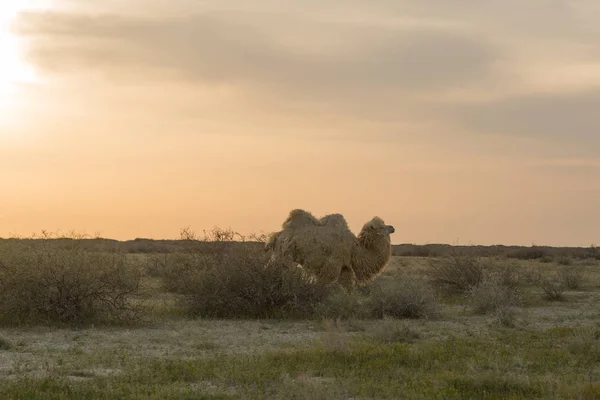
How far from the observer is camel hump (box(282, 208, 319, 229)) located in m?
19.7

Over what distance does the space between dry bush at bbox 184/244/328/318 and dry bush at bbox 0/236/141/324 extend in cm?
182

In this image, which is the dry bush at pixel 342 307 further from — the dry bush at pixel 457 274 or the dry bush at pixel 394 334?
the dry bush at pixel 457 274

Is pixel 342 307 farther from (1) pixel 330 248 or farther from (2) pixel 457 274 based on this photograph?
→ (2) pixel 457 274

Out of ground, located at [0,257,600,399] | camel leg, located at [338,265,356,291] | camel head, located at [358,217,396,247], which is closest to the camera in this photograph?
ground, located at [0,257,600,399]

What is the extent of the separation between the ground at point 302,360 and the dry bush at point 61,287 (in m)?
0.66

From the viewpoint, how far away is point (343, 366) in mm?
11703

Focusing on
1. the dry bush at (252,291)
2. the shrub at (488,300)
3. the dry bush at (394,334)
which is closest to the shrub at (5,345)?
the dry bush at (252,291)

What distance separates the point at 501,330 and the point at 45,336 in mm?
8969

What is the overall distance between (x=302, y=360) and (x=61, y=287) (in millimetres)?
6549

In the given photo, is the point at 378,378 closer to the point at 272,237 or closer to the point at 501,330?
the point at 501,330

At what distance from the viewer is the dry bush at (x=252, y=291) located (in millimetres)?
18156

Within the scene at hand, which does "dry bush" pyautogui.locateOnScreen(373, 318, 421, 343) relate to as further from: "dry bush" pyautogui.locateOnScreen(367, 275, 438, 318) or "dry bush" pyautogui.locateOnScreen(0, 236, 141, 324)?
Result: "dry bush" pyautogui.locateOnScreen(0, 236, 141, 324)

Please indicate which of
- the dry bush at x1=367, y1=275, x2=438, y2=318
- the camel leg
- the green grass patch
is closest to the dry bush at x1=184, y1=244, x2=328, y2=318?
the dry bush at x1=367, y1=275, x2=438, y2=318

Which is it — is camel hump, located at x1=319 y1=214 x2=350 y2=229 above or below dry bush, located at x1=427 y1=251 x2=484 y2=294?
above
